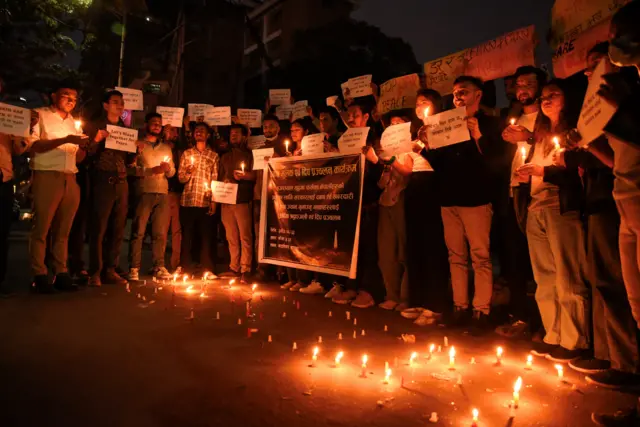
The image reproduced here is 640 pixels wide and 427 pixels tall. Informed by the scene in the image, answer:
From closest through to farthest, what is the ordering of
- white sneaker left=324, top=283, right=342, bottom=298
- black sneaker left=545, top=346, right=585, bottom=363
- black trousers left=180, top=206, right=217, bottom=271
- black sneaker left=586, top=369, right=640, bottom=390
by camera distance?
black sneaker left=586, top=369, right=640, bottom=390 → black sneaker left=545, top=346, right=585, bottom=363 → white sneaker left=324, top=283, right=342, bottom=298 → black trousers left=180, top=206, right=217, bottom=271

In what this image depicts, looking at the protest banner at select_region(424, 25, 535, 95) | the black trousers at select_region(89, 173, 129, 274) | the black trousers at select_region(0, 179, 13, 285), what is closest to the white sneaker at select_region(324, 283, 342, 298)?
the protest banner at select_region(424, 25, 535, 95)

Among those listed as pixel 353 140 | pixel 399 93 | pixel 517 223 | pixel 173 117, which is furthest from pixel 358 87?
pixel 173 117

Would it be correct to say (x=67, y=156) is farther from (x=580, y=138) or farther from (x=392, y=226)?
(x=580, y=138)

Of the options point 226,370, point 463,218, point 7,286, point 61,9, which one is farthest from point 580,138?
point 61,9

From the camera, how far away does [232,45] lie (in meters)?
25.3

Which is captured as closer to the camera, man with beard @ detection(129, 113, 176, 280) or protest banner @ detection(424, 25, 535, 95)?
protest banner @ detection(424, 25, 535, 95)

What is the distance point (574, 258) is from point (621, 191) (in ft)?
3.41

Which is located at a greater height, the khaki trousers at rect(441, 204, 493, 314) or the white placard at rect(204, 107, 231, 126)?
the white placard at rect(204, 107, 231, 126)

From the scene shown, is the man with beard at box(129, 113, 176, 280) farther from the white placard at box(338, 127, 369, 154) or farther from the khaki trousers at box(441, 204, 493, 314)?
the khaki trousers at box(441, 204, 493, 314)

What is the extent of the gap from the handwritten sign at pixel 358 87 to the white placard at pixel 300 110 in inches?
55.7

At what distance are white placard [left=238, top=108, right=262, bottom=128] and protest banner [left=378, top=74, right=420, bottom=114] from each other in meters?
3.10

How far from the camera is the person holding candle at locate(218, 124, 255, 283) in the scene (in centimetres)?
756

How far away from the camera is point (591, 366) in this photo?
137 inches

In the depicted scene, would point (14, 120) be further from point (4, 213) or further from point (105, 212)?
point (105, 212)
